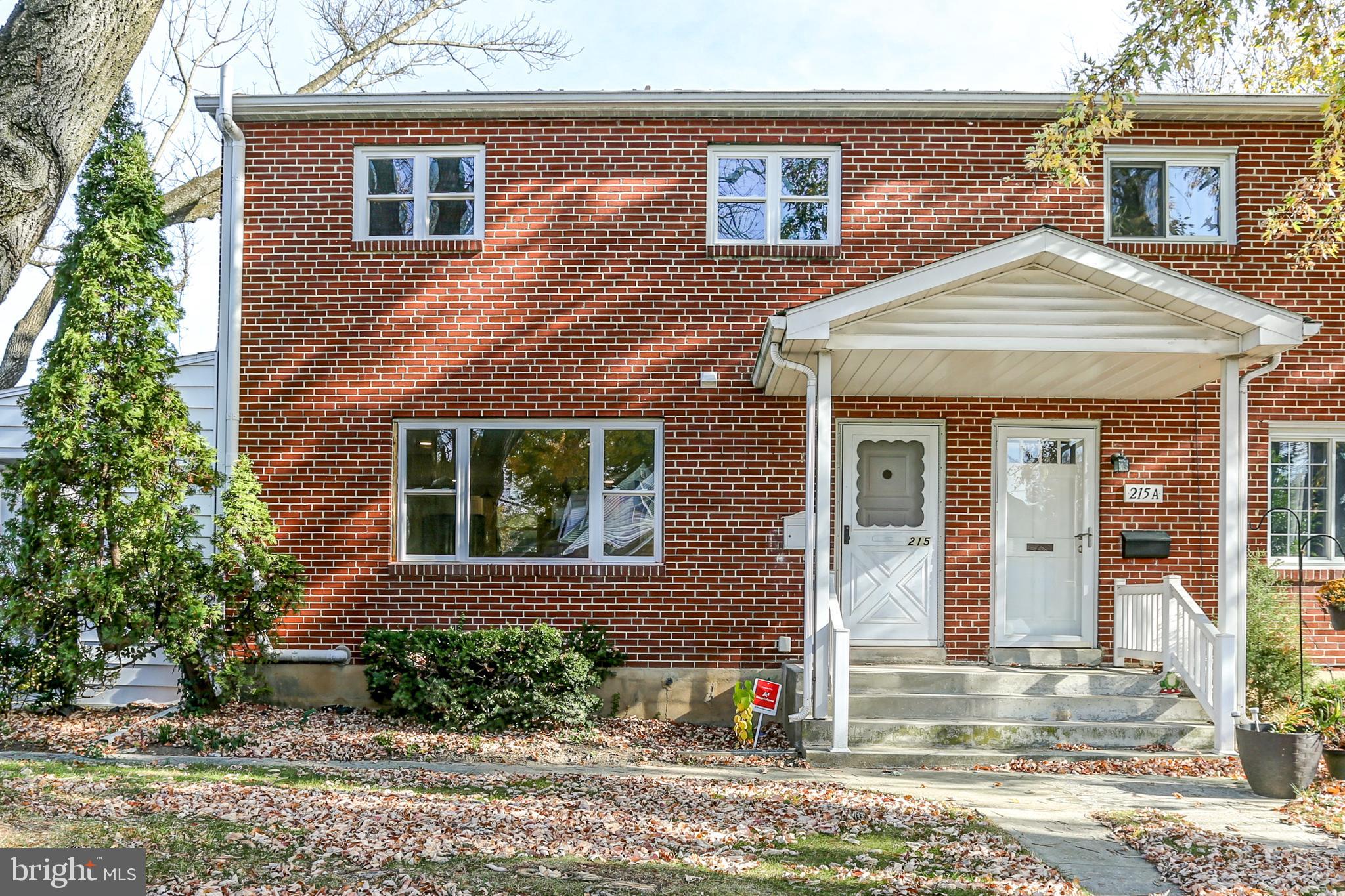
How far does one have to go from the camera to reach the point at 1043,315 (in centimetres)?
846

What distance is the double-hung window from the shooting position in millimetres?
10719

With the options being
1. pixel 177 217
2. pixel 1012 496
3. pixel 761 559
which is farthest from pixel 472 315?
pixel 177 217

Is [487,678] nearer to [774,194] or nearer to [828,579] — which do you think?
[828,579]

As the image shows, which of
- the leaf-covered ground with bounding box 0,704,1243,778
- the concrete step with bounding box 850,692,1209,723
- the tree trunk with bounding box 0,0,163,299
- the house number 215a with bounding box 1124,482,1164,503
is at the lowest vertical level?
the leaf-covered ground with bounding box 0,704,1243,778

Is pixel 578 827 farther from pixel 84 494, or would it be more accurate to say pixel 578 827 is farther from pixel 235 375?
pixel 235 375

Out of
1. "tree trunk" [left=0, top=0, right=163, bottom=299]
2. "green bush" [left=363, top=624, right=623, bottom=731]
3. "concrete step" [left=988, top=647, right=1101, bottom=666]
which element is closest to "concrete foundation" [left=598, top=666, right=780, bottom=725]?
"green bush" [left=363, top=624, right=623, bottom=731]

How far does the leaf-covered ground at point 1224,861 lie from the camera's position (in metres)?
5.49

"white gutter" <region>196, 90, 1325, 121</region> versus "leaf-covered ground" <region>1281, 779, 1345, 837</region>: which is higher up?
"white gutter" <region>196, 90, 1325, 121</region>

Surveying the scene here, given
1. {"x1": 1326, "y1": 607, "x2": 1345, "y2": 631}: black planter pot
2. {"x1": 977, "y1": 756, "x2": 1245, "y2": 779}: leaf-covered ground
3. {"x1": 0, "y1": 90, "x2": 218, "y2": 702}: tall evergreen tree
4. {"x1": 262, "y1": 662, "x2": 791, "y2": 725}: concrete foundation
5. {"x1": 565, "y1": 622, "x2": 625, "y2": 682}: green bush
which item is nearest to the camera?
{"x1": 977, "y1": 756, "x2": 1245, "y2": 779}: leaf-covered ground

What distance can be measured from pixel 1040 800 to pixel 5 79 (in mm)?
7124

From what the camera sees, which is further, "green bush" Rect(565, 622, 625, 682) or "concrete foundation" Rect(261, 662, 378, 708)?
"concrete foundation" Rect(261, 662, 378, 708)

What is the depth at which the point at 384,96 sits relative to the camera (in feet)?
35.2

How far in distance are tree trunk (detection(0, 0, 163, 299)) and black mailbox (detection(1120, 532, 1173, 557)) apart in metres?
9.70

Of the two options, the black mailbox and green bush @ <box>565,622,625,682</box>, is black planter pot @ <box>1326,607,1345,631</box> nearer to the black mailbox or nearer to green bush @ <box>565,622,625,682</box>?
the black mailbox
